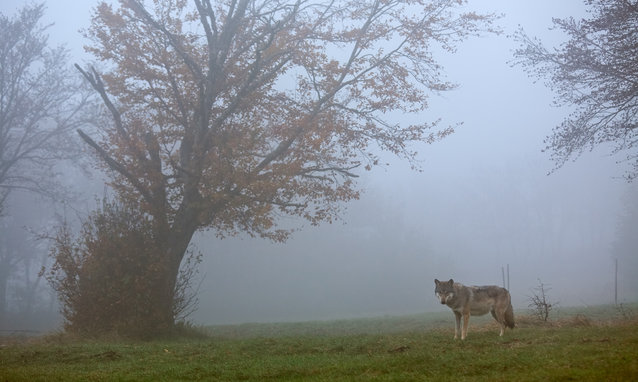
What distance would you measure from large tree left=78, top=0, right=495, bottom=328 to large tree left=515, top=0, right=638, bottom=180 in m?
4.40

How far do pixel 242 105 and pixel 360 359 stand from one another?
13259 millimetres

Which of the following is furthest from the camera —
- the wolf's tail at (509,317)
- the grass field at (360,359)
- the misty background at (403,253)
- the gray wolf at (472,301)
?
the misty background at (403,253)

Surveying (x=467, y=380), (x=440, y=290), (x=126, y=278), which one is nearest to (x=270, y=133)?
(x=126, y=278)

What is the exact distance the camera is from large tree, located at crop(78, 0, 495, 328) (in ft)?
67.1

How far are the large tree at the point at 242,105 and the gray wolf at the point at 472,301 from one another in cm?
835

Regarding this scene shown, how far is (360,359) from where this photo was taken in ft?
36.8

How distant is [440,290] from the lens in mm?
13211

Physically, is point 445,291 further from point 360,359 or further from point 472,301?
point 360,359

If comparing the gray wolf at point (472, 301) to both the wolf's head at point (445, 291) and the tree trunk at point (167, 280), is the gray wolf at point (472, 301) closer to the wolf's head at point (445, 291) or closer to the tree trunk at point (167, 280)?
the wolf's head at point (445, 291)

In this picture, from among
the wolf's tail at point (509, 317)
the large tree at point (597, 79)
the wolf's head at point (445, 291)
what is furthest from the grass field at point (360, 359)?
the large tree at point (597, 79)

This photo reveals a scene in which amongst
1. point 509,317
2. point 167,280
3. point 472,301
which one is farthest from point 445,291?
point 167,280

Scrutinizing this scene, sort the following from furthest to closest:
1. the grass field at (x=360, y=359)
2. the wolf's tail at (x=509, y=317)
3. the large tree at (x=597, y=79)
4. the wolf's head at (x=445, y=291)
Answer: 1. the large tree at (x=597, y=79)
2. the wolf's tail at (x=509, y=317)
3. the wolf's head at (x=445, y=291)
4. the grass field at (x=360, y=359)

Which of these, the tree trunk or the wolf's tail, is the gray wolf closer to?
the wolf's tail

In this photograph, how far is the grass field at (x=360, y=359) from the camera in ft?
30.4
